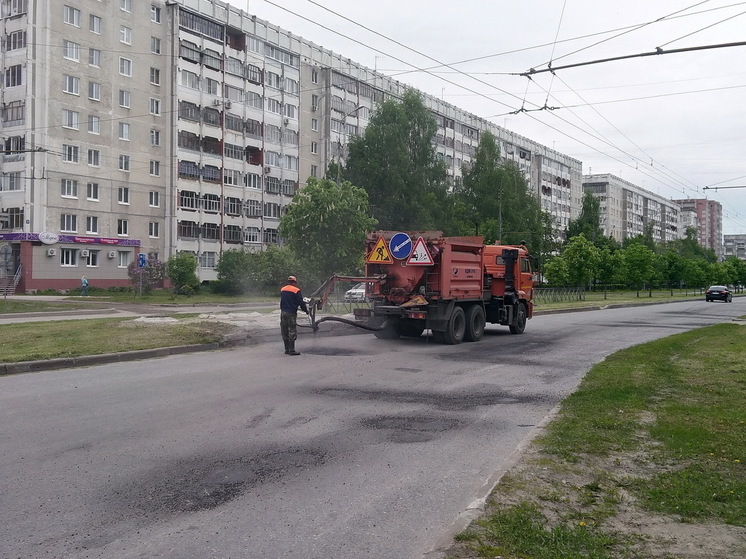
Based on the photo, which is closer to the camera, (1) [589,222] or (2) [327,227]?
(2) [327,227]

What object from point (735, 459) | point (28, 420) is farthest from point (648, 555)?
point (28, 420)

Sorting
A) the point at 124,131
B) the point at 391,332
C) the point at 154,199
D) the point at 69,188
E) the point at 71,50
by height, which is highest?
the point at 71,50

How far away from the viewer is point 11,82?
46750 millimetres

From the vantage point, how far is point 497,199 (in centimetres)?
7150

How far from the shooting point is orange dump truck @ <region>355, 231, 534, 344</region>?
55.7 ft

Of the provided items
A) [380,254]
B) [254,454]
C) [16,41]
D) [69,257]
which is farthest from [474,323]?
[16,41]

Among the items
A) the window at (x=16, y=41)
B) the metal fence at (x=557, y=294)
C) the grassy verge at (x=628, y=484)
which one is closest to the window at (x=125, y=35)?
the window at (x=16, y=41)

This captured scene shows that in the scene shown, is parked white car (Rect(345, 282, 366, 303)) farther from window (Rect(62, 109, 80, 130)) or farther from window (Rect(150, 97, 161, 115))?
window (Rect(150, 97, 161, 115))

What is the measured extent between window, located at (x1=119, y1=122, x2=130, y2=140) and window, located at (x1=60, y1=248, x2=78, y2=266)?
9.84 meters

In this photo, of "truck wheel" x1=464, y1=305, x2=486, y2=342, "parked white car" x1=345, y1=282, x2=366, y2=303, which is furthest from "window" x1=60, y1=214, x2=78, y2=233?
"truck wheel" x1=464, y1=305, x2=486, y2=342

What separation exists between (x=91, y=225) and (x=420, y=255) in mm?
40149

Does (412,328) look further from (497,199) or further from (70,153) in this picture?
(497,199)

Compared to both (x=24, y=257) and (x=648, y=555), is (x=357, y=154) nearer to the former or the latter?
(x=24, y=257)

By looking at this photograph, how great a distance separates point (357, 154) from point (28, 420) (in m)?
56.2
